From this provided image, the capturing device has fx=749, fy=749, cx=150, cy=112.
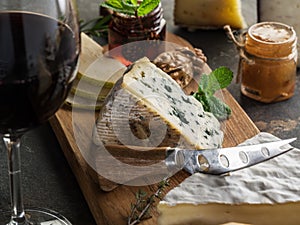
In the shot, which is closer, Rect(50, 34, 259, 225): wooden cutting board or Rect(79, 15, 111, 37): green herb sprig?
Rect(50, 34, 259, 225): wooden cutting board

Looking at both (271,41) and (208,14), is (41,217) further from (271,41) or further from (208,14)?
(208,14)

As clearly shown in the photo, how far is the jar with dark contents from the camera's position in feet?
6.40

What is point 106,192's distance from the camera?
5.05 ft

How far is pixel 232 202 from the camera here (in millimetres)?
1378

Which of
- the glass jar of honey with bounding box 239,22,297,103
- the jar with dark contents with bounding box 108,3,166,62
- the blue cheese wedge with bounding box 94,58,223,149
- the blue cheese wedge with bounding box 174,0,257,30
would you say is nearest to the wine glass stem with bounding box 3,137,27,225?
the blue cheese wedge with bounding box 94,58,223,149

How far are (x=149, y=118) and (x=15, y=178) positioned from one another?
0.35 metres

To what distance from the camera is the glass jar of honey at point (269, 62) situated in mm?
1881

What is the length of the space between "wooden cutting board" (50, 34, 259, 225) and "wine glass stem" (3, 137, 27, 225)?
0.17 m

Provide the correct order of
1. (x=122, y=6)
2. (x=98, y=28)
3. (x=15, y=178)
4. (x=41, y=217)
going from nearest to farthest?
(x=15, y=178) → (x=41, y=217) → (x=122, y=6) → (x=98, y=28)

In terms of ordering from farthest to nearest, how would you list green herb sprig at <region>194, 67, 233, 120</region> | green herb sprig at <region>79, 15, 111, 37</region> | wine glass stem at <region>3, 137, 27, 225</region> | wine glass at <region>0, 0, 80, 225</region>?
green herb sprig at <region>79, 15, 111, 37</region>, green herb sprig at <region>194, 67, 233, 120</region>, wine glass stem at <region>3, 137, 27, 225</region>, wine glass at <region>0, 0, 80, 225</region>

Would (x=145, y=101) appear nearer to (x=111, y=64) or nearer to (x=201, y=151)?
(x=201, y=151)

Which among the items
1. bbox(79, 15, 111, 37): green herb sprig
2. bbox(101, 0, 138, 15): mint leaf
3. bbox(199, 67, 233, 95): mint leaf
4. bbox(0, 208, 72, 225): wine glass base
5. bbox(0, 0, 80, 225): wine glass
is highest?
bbox(0, 0, 80, 225): wine glass

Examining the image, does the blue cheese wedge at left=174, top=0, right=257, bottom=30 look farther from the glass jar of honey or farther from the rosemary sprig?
the rosemary sprig

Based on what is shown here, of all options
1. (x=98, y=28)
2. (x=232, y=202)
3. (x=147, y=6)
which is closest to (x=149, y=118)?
(x=232, y=202)
